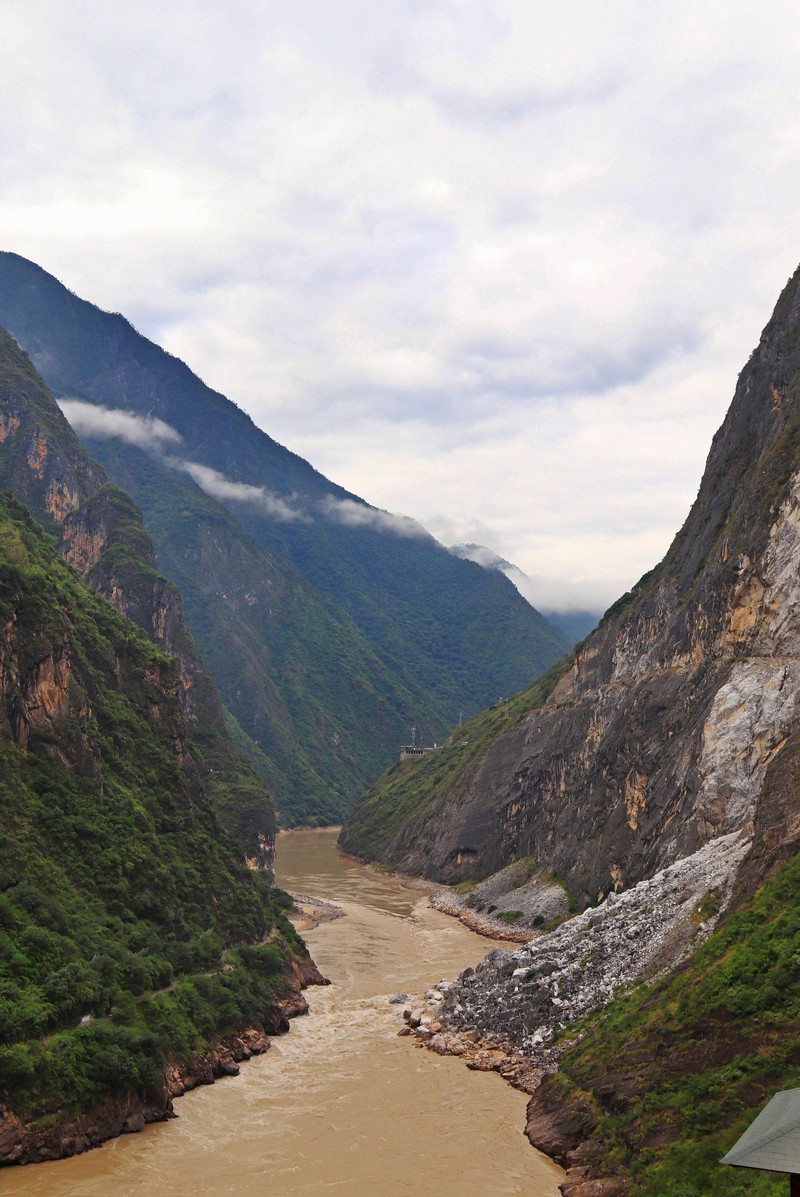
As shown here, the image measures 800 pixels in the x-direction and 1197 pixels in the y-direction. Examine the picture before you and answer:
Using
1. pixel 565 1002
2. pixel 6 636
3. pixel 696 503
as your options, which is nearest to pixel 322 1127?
pixel 565 1002

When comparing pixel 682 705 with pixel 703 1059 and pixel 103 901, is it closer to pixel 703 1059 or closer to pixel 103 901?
pixel 103 901

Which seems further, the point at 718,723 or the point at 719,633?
the point at 719,633

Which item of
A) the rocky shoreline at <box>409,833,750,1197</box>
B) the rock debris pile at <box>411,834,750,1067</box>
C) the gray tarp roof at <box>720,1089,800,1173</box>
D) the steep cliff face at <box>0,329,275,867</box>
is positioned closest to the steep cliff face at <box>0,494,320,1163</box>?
the rock debris pile at <box>411,834,750,1067</box>

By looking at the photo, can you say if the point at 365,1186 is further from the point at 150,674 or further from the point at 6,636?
the point at 150,674

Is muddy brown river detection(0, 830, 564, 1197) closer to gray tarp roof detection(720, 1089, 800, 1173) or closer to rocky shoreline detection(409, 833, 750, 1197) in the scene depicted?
rocky shoreline detection(409, 833, 750, 1197)

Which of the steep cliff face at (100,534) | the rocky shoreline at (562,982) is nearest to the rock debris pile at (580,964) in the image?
the rocky shoreline at (562,982)

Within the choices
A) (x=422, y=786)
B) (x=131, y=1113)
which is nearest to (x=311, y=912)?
(x=131, y=1113)

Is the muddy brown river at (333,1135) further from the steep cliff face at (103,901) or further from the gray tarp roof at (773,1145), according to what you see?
the gray tarp roof at (773,1145)
